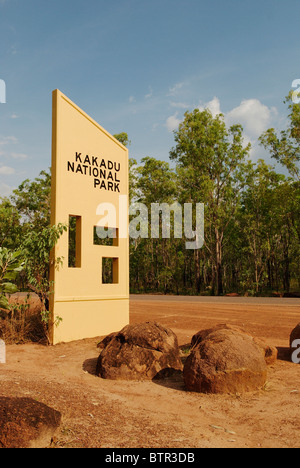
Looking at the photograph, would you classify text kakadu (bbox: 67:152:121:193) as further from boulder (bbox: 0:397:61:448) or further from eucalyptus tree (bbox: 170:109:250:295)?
eucalyptus tree (bbox: 170:109:250:295)

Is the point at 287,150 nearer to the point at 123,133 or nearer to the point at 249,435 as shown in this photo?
the point at 123,133

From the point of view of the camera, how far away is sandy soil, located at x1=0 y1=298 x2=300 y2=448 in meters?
4.10

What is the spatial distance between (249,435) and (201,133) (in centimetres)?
3091

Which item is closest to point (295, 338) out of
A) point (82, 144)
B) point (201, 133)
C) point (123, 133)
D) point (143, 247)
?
point (82, 144)

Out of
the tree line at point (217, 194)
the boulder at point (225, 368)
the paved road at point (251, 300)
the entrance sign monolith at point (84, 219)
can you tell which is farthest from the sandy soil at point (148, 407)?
the tree line at point (217, 194)

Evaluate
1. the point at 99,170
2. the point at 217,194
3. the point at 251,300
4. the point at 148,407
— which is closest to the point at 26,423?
the point at 148,407

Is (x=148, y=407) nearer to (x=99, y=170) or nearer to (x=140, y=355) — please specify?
(x=140, y=355)

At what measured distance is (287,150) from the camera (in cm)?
3038

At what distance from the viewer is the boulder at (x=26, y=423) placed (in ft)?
12.0

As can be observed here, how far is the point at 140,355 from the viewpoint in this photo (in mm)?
6828

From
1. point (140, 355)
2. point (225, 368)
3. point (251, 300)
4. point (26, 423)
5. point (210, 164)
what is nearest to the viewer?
point (26, 423)

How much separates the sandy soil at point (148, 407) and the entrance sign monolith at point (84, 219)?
1.70 m

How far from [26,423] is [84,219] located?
6.95m

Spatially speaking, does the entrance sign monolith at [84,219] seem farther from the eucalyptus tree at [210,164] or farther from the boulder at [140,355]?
the eucalyptus tree at [210,164]
